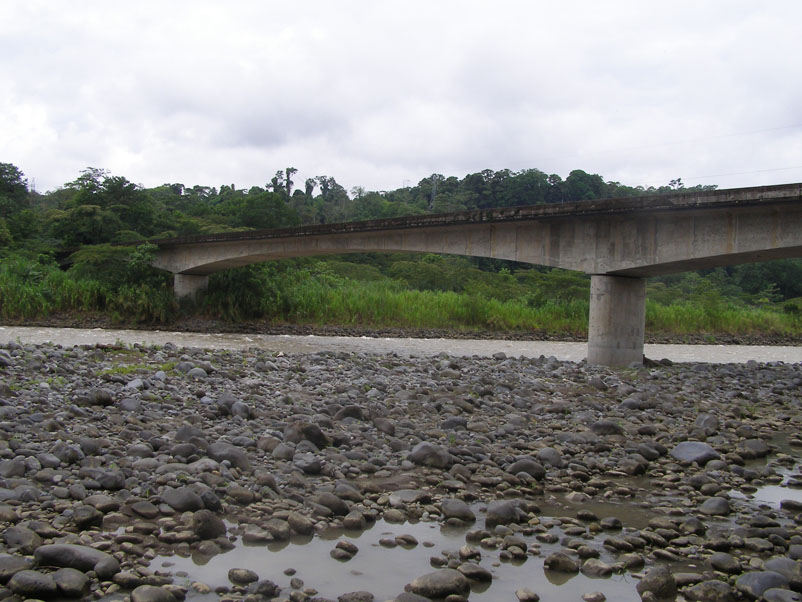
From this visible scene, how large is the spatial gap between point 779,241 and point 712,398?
487 centimetres

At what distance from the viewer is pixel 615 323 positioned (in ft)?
55.1

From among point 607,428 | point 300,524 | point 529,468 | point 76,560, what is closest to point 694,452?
point 607,428

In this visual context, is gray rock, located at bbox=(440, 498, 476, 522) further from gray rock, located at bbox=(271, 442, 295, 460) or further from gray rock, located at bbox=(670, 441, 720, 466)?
gray rock, located at bbox=(670, 441, 720, 466)

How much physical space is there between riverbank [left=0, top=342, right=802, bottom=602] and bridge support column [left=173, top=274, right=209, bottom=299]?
20.7m

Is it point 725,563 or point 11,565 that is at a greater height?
point 11,565

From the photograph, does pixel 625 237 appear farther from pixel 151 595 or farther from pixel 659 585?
pixel 151 595

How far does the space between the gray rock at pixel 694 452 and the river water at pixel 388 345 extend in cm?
1159

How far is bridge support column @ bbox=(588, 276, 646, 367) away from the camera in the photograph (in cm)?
1669

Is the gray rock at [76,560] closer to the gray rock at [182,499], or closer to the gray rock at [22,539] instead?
the gray rock at [22,539]

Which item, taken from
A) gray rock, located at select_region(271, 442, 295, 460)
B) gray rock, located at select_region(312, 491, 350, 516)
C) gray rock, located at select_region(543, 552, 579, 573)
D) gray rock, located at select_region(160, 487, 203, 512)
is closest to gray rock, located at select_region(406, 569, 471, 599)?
gray rock, located at select_region(543, 552, 579, 573)

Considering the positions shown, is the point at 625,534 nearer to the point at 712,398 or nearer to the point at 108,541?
the point at 108,541

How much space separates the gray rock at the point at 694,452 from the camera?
293 inches

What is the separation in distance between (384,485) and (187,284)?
27.1 m

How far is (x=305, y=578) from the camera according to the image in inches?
173
